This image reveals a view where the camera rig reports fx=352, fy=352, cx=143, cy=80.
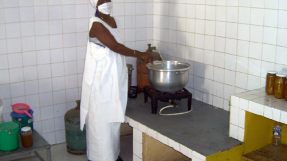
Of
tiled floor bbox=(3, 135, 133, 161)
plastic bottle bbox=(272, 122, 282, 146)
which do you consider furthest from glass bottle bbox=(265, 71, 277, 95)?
tiled floor bbox=(3, 135, 133, 161)

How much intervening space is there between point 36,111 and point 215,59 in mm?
1921

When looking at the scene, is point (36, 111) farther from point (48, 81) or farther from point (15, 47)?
point (15, 47)

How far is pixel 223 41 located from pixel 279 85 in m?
0.79

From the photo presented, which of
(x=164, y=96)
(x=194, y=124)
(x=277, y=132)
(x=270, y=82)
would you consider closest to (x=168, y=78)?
(x=164, y=96)

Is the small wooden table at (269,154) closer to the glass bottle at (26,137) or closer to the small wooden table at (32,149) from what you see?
the small wooden table at (32,149)

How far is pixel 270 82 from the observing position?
2.69m

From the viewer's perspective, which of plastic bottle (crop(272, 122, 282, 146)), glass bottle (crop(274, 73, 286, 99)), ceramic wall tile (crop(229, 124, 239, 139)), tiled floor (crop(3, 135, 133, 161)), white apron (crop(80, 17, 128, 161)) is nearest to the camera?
glass bottle (crop(274, 73, 286, 99))

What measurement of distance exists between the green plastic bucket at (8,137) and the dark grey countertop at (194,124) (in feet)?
3.31

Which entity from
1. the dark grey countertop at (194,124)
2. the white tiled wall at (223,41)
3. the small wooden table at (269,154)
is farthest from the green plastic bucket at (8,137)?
the small wooden table at (269,154)

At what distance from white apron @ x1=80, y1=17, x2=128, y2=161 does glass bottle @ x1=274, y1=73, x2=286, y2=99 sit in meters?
1.31

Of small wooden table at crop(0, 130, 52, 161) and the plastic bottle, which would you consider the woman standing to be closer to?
small wooden table at crop(0, 130, 52, 161)

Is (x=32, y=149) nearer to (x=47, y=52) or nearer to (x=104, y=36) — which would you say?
(x=47, y=52)

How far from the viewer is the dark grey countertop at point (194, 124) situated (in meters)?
2.66

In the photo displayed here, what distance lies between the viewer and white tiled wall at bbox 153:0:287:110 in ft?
9.25
